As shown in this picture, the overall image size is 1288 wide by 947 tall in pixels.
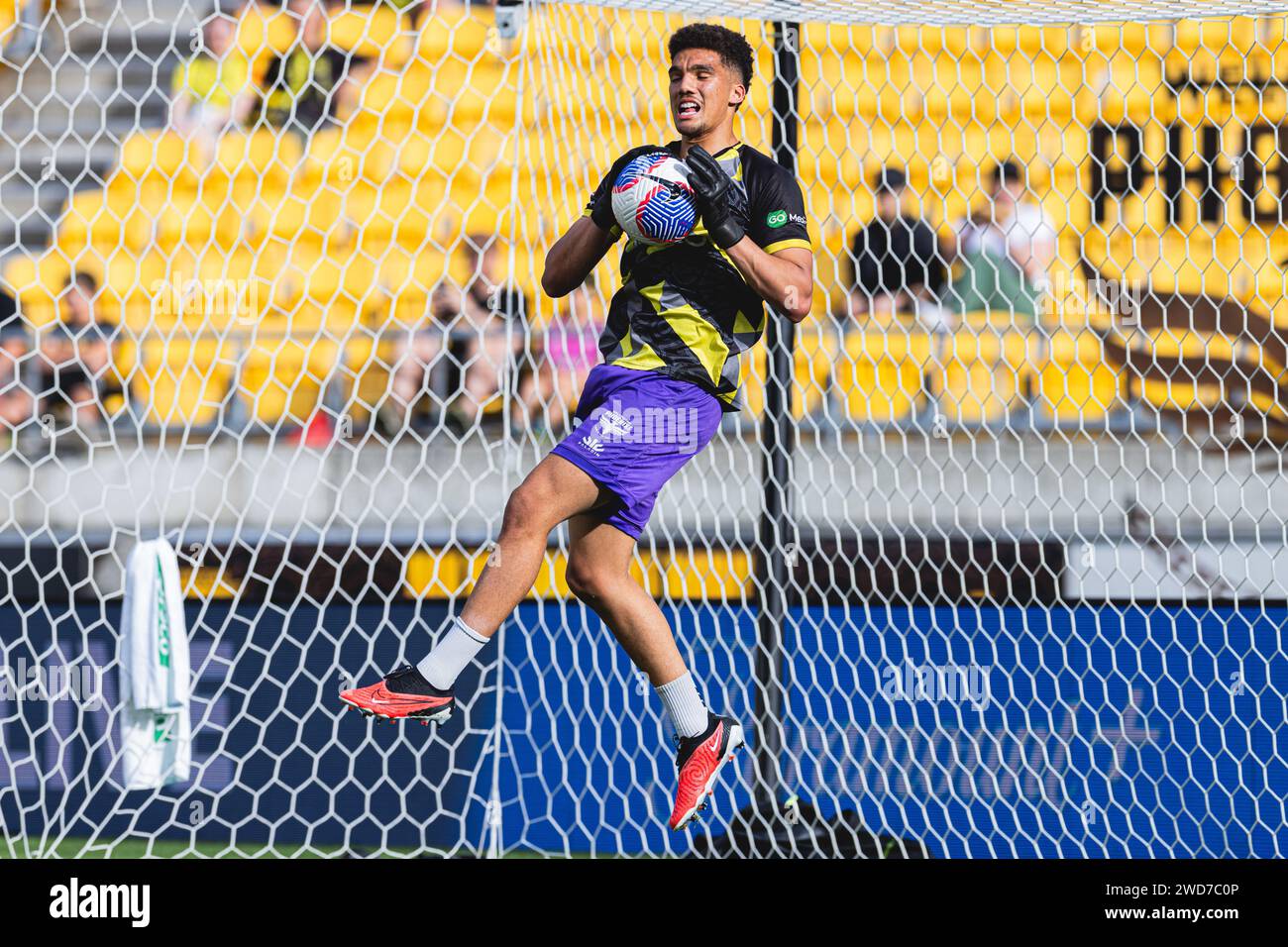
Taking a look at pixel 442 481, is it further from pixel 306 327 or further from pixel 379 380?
pixel 306 327

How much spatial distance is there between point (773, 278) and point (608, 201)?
0.37m

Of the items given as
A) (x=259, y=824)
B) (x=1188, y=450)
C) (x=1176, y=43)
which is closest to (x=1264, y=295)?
(x=1188, y=450)

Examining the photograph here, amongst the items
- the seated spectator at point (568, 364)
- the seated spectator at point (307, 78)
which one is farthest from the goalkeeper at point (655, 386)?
the seated spectator at point (307, 78)

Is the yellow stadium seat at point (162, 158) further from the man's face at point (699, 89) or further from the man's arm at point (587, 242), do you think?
the man's face at point (699, 89)

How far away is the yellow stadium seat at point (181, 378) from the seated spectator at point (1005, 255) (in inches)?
99.3

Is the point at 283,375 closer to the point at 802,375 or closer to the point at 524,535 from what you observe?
the point at 802,375

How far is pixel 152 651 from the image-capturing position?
3.47 meters

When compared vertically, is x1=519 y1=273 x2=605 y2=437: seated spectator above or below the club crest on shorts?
below

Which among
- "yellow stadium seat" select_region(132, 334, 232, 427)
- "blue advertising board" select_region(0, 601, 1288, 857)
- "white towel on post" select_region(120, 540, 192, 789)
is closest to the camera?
"white towel on post" select_region(120, 540, 192, 789)

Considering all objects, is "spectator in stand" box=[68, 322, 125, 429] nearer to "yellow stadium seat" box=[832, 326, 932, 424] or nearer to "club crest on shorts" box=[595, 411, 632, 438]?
"yellow stadium seat" box=[832, 326, 932, 424]

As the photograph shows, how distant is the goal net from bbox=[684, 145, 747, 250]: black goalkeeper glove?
1093 mm

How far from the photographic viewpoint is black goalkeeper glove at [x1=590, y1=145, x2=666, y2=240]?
2.55 meters

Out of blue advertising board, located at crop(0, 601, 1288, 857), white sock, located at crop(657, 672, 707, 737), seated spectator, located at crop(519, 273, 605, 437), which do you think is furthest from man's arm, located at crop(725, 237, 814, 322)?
seated spectator, located at crop(519, 273, 605, 437)
